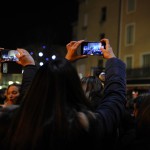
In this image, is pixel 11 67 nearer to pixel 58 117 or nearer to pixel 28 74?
pixel 28 74

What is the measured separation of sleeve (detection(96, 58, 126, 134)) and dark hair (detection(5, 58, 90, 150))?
0.12 m

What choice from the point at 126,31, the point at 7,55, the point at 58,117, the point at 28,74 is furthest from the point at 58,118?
the point at 126,31

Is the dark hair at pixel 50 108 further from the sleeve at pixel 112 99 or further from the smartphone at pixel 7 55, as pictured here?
the smartphone at pixel 7 55

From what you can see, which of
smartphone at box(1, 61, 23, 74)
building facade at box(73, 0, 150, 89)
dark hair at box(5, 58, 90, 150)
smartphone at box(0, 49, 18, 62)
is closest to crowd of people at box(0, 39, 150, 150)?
dark hair at box(5, 58, 90, 150)

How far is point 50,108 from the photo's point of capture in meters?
2.05

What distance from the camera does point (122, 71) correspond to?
7.87 ft

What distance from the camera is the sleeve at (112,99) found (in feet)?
7.06

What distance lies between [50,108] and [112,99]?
39 cm

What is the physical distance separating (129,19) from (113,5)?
8.14 feet

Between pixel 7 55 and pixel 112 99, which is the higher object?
pixel 7 55

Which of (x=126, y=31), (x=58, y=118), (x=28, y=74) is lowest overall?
(x=58, y=118)

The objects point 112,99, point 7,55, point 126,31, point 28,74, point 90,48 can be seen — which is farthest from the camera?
point 126,31

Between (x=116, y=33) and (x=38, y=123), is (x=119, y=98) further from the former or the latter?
(x=116, y=33)

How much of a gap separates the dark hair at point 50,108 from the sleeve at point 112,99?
12 centimetres
